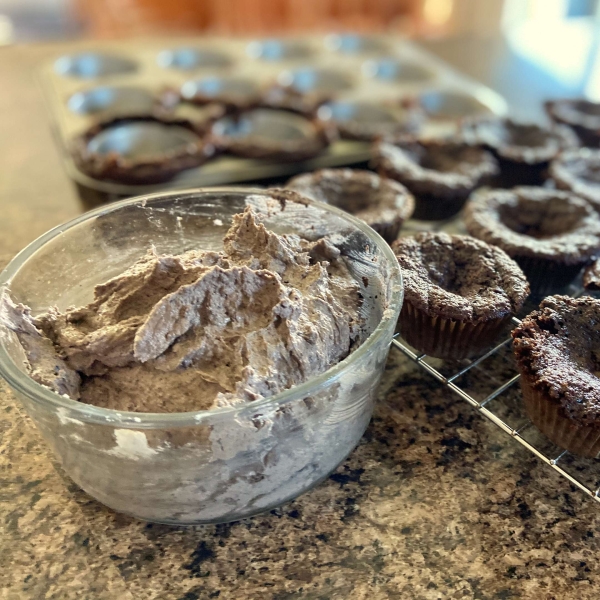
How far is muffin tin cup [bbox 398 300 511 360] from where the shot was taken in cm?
122

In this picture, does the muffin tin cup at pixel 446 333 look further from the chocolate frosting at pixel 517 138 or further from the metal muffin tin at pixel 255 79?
the metal muffin tin at pixel 255 79

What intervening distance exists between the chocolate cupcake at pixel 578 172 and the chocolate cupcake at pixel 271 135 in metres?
0.82

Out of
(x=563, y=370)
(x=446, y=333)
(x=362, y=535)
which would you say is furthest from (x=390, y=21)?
(x=362, y=535)

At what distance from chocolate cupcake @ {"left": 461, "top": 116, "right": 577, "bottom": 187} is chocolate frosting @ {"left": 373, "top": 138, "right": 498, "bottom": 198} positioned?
5 centimetres

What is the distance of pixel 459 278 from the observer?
1363 mm

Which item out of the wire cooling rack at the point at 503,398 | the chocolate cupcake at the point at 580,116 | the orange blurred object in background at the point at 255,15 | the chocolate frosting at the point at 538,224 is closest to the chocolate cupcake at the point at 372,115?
the chocolate cupcake at the point at 580,116

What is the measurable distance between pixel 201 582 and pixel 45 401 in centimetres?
38

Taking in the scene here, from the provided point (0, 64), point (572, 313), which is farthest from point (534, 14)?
point (572, 313)

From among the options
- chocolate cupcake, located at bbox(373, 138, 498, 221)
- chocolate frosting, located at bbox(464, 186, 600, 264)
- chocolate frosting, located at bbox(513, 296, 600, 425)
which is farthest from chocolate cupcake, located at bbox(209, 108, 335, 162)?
chocolate frosting, located at bbox(513, 296, 600, 425)

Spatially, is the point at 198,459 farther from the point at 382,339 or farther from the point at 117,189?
the point at 117,189

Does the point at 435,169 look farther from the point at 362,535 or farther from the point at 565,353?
the point at 362,535

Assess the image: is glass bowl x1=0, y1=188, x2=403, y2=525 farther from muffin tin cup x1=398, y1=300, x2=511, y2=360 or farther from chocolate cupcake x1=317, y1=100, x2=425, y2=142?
chocolate cupcake x1=317, y1=100, x2=425, y2=142

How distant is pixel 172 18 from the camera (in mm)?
4801

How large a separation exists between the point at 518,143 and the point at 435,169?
1.37 ft
